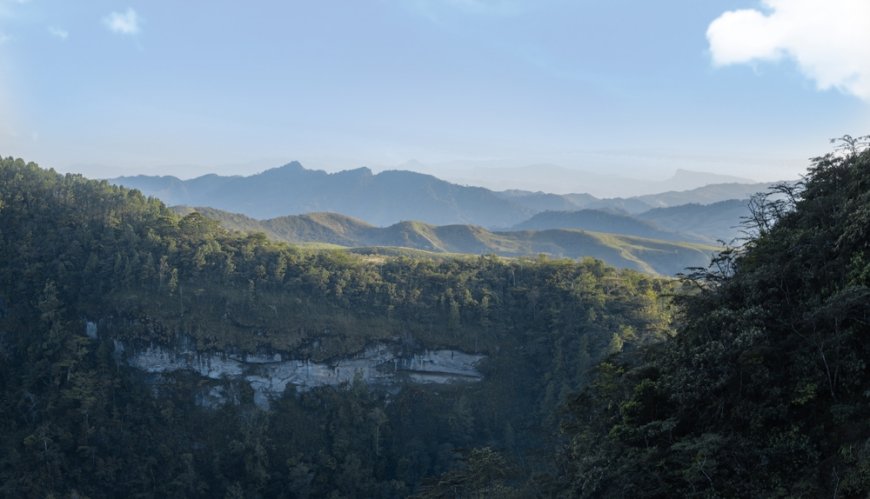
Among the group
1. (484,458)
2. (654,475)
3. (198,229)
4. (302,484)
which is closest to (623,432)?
(654,475)

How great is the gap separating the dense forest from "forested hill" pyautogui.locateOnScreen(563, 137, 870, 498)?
0.25 ft

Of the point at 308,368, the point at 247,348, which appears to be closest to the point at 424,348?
the point at 308,368

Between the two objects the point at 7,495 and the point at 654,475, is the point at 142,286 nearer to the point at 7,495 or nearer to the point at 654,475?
the point at 7,495

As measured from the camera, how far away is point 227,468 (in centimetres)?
4925

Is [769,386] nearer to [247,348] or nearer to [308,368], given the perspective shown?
[308,368]

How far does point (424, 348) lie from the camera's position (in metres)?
61.4

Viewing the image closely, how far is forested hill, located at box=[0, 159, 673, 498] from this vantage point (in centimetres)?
4853

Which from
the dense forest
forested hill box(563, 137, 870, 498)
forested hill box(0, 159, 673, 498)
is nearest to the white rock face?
forested hill box(0, 159, 673, 498)

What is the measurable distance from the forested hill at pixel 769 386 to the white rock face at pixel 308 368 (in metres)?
40.7

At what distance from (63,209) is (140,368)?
24461 millimetres

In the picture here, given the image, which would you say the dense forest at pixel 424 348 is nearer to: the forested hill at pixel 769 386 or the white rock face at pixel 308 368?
the forested hill at pixel 769 386

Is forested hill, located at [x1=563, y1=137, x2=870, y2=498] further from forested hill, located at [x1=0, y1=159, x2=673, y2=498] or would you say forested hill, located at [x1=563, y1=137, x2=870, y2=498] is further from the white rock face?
the white rock face

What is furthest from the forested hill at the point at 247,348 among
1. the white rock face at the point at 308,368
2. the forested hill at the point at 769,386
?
the forested hill at the point at 769,386

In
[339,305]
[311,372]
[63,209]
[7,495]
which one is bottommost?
[7,495]
